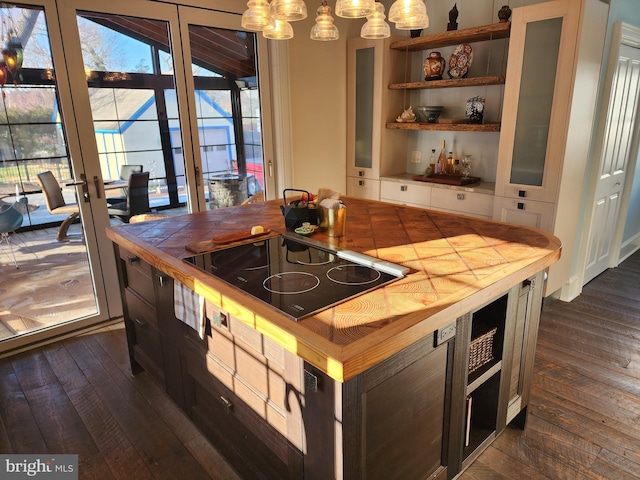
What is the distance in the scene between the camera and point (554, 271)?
10.9ft

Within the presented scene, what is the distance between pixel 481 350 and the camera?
1.68 metres

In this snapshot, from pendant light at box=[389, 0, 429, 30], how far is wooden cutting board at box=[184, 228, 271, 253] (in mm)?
1101

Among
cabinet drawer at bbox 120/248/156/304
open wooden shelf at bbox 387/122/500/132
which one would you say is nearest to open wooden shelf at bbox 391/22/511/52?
open wooden shelf at bbox 387/122/500/132

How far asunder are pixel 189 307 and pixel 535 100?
8.92ft

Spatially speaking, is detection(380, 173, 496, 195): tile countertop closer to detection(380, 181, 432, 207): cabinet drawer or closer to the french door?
detection(380, 181, 432, 207): cabinet drawer

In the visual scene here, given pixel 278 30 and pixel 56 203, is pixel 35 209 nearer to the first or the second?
pixel 56 203

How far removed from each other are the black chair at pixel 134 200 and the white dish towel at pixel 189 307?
1741mm

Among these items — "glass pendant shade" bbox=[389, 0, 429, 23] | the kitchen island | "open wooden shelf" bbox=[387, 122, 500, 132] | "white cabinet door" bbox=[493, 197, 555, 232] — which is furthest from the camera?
"open wooden shelf" bbox=[387, 122, 500, 132]

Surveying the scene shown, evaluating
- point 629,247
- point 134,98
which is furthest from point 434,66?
point 629,247

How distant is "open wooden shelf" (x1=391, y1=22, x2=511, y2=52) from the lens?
3.22 meters

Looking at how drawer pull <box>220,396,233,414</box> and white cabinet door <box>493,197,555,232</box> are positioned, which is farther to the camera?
white cabinet door <box>493,197,555,232</box>

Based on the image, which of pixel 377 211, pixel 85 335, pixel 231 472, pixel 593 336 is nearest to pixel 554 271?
pixel 593 336

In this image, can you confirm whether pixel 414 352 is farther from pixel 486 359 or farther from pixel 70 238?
pixel 70 238

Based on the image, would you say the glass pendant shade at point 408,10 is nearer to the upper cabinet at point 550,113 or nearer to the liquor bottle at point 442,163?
the upper cabinet at point 550,113
